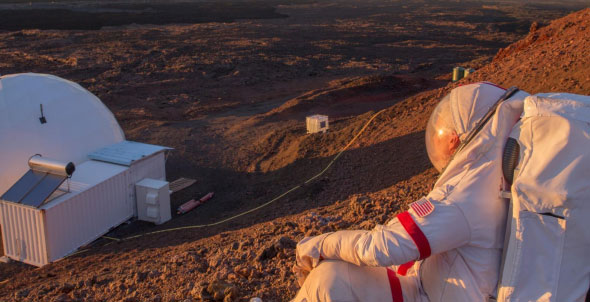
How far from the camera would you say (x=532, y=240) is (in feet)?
10.3

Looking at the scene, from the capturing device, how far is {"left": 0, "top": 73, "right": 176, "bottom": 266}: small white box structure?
29.0 feet

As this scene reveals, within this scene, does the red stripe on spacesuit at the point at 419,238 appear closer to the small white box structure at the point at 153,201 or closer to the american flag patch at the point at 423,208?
the american flag patch at the point at 423,208

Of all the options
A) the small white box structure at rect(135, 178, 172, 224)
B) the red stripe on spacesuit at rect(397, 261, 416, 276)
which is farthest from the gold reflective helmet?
the small white box structure at rect(135, 178, 172, 224)

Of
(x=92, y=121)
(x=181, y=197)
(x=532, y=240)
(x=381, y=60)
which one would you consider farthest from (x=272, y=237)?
(x=381, y=60)

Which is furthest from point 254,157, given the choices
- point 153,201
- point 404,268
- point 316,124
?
point 404,268

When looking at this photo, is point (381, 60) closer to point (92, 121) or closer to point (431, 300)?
point (92, 121)

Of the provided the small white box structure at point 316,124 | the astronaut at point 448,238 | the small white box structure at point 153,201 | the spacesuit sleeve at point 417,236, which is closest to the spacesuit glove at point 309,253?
the astronaut at point 448,238

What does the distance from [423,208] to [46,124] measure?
9242 millimetres

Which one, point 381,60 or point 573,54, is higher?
point 573,54

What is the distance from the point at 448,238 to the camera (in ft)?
10.1

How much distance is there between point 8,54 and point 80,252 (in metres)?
27.6

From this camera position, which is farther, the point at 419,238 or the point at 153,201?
the point at 153,201

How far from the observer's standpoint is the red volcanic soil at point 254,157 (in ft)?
18.1

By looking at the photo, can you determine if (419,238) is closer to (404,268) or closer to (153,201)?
(404,268)
